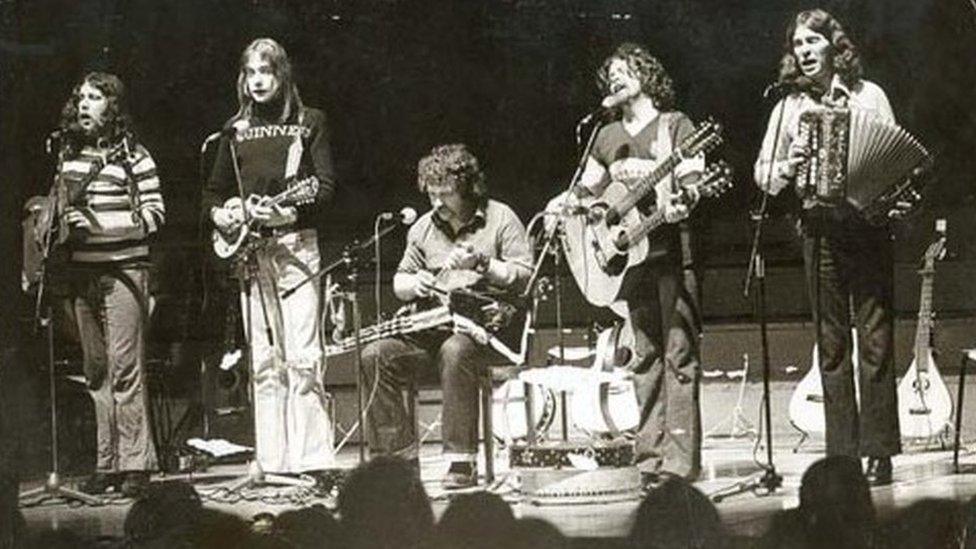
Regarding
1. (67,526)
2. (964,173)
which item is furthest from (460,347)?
(964,173)

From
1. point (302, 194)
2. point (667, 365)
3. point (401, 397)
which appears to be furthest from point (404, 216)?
point (667, 365)

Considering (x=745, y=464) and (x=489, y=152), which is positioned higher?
(x=489, y=152)

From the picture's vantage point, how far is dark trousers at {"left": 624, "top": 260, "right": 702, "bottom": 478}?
5.05 meters

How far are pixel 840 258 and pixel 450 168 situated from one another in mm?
1432

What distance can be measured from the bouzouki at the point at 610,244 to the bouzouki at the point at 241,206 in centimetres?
92

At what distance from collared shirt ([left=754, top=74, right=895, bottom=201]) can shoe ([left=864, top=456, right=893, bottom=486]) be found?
94cm

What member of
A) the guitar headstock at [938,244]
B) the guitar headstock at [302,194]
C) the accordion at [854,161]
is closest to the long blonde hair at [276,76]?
the guitar headstock at [302,194]

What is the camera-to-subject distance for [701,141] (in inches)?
201

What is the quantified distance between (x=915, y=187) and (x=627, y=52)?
113 centimetres

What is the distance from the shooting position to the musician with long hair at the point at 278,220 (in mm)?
5066

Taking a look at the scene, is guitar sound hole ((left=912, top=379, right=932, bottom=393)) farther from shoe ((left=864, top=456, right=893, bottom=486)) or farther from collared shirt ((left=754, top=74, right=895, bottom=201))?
collared shirt ((left=754, top=74, right=895, bottom=201))

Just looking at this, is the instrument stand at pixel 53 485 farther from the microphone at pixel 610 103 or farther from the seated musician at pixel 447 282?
the microphone at pixel 610 103

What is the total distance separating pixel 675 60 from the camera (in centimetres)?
516

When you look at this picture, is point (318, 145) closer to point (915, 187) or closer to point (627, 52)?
point (627, 52)
